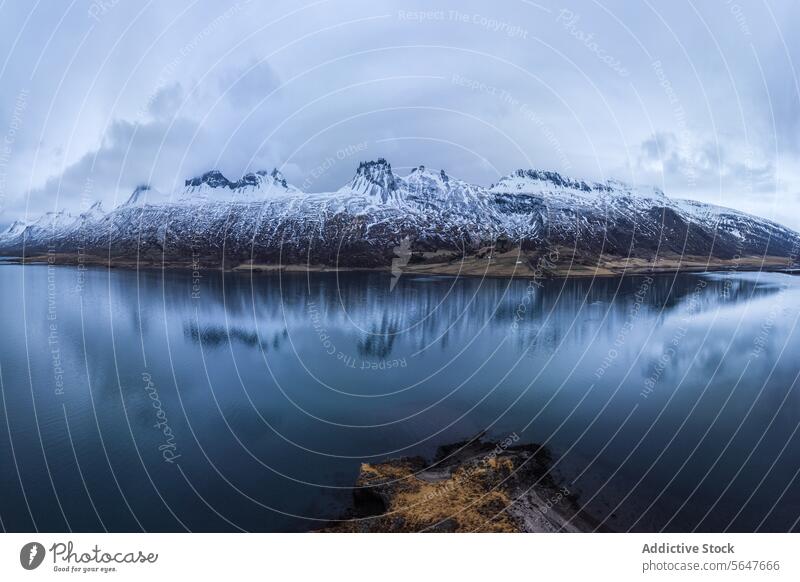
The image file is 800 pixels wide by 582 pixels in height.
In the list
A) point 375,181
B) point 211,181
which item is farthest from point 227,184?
point 375,181

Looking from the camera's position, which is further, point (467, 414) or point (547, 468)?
point (467, 414)

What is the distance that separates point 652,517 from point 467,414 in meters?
6.56

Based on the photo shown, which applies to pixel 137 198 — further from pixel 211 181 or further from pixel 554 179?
pixel 554 179

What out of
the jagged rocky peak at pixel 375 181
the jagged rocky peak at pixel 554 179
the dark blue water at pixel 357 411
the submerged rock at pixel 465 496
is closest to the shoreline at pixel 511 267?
the dark blue water at pixel 357 411

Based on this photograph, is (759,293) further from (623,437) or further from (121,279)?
(121,279)

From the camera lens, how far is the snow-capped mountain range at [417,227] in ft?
320

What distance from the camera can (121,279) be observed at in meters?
64.1

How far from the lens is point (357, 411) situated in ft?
53.7

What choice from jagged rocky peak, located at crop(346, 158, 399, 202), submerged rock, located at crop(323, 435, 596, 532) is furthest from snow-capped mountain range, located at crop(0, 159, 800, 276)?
submerged rock, located at crop(323, 435, 596, 532)

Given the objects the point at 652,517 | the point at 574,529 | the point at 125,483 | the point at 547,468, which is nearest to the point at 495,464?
the point at 547,468

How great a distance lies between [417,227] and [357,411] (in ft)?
331

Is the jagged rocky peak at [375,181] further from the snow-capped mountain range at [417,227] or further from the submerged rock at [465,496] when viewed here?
the submerged rock at [465,496]

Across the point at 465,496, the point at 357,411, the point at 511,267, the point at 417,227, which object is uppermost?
the point at 417,227

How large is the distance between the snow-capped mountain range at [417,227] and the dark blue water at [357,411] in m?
53.1
